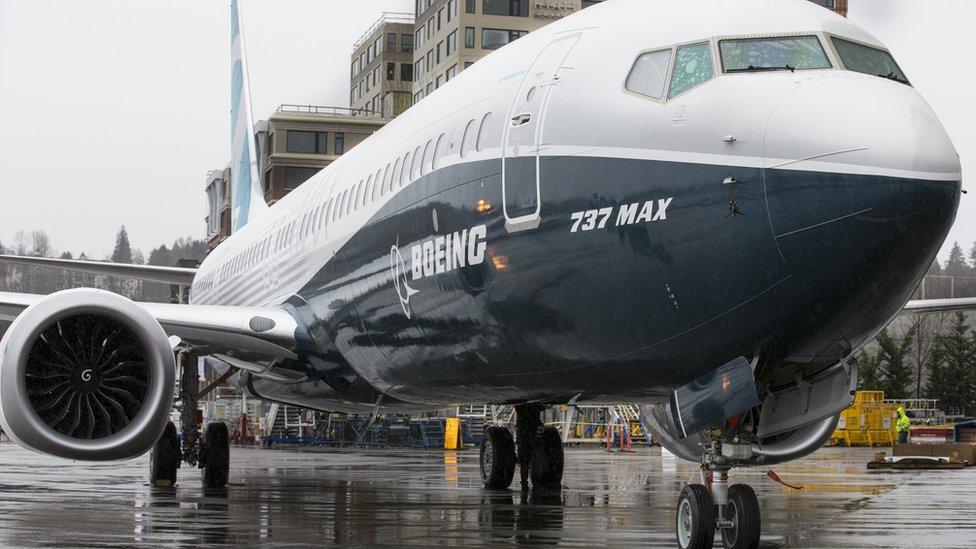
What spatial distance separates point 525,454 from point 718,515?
799cm

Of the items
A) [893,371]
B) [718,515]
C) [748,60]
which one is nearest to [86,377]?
[718,515]

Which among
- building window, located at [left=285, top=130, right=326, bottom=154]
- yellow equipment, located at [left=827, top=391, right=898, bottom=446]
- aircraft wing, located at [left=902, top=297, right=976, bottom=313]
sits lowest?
yellow equipment, located at [left=827, top=391, right=898, bottom=446]

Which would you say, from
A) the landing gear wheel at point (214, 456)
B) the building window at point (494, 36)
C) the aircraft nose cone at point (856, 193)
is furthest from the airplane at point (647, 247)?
the building window at point (494, 36)

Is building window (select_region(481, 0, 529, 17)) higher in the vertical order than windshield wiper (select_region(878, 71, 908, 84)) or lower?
higher

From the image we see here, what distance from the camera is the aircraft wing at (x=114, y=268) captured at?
18656mm

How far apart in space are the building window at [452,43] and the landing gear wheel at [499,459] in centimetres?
6506

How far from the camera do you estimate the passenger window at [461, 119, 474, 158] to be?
9609 millimetres

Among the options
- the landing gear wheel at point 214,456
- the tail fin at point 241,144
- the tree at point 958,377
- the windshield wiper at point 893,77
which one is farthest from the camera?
the tree at point 958,377

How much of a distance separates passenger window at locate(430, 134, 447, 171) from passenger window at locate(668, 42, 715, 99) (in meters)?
2.84

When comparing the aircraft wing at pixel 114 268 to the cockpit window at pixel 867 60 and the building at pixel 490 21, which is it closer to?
the cockpit window at pixel 867 60

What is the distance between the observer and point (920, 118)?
22.6ft

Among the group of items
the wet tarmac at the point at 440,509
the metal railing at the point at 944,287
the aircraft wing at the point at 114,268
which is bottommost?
the wet tarmac at the point at 440,509

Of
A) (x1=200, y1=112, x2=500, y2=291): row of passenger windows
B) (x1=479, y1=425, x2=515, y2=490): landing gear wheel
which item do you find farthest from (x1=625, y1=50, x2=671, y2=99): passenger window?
(x1=479, y1=425, x2=515, y2=490): landing gear wheel

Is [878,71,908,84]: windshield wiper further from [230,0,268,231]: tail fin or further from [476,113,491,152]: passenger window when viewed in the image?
[230,0,268,231]: tail fin
